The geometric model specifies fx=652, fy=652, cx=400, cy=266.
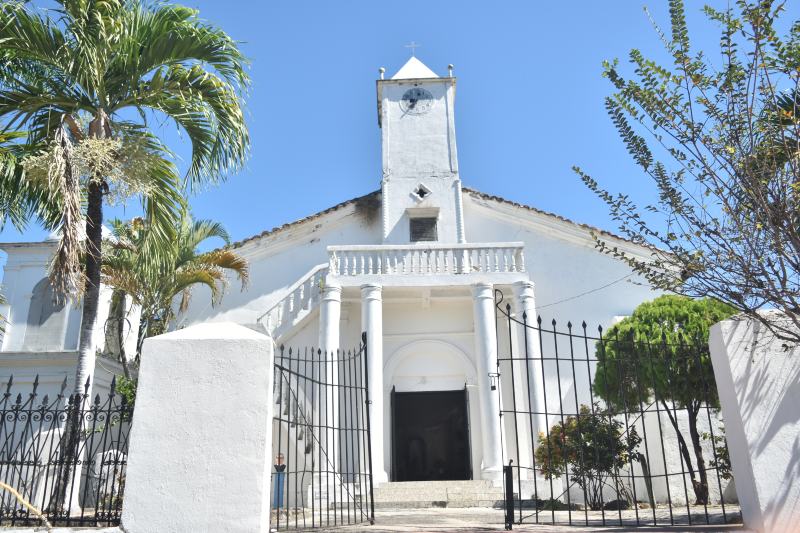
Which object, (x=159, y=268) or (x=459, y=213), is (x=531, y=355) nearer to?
(x=459, y=213)

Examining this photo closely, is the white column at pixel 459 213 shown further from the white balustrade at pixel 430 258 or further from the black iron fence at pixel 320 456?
the black iron fence at pixel 320 456

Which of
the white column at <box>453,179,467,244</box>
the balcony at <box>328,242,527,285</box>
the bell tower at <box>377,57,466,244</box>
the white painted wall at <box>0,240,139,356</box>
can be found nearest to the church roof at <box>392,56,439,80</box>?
the bell tower at <box>377,57,466,244</box>

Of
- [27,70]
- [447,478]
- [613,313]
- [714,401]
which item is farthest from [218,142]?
[613,313]

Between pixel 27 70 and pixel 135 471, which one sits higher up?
pixel 27 70

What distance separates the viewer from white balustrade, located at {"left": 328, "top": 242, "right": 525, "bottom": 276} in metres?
16.6

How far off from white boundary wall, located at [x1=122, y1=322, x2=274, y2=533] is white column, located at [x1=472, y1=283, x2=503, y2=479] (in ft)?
30.5

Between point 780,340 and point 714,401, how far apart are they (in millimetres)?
5580

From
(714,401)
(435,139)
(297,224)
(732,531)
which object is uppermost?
(435,139)

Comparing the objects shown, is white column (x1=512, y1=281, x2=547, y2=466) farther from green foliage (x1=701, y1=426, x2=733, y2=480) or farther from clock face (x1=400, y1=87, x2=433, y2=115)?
clock face (x1=400, y1=87, x2=433, y2=115)

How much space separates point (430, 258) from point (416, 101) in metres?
6.41

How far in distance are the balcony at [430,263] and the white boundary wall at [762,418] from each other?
10289mm

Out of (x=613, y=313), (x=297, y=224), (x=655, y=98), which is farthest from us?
(x=297, y=224)

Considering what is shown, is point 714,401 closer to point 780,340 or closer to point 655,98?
point 780,340

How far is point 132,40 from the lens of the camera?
8.65m
